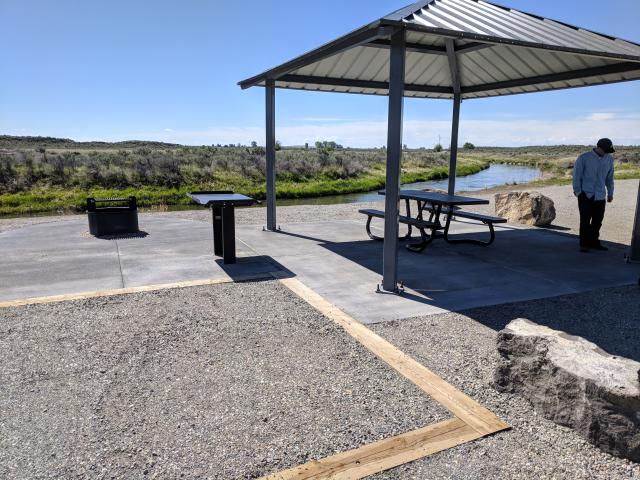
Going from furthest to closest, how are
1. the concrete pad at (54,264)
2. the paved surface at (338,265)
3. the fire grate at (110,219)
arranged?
the fire grate at (110,219) < the concrete pad at (54,264) < the paved surface at (338,265)

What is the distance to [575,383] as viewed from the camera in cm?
272

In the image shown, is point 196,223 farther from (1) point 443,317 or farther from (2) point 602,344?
(2) point 602,344

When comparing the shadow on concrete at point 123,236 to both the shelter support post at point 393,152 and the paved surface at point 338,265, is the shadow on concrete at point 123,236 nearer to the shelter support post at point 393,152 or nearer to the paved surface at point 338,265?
the paved surface at point 338,265

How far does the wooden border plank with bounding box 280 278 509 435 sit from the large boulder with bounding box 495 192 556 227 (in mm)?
7219

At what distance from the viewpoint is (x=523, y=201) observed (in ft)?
35.2

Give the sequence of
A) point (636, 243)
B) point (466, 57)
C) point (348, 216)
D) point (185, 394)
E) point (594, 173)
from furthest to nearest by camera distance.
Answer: point (348, 216)
point (466, 57)
point (594, 173)
point (636, 243)
point (185, 394)

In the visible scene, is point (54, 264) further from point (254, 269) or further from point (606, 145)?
point (606, 145)

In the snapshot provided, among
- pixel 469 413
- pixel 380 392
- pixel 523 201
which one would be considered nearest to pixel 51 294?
pixel 380 392

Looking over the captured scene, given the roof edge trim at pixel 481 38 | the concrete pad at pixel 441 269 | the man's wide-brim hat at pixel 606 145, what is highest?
the roof edge trim at pixel 481 38

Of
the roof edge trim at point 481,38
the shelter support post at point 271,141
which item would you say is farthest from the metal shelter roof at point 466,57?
the shelter support post at point 271,141

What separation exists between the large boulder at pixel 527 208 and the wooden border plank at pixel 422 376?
7.22 m

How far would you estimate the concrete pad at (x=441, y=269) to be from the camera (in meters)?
5.17

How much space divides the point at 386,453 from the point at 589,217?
6740 millimetres

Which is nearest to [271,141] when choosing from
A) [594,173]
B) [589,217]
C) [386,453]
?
[594,173]
